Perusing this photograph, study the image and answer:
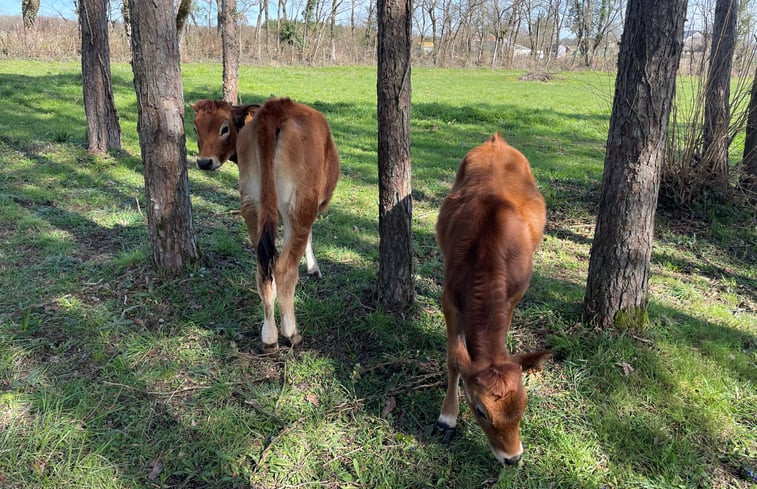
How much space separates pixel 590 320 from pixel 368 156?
23.5ft

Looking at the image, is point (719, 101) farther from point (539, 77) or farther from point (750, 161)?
point (539, 77)

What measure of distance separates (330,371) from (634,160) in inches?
112

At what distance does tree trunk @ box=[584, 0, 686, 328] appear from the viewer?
12.1 ft

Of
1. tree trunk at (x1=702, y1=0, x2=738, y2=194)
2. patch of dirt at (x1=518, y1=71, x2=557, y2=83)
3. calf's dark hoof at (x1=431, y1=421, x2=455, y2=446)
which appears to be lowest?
calf's dark hoof at (x1=431, y1=421, x2=455, y2=446)

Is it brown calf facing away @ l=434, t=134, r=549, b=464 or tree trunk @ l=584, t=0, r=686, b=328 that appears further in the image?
tree trunk @ l=584, t=0, r=686, b=328

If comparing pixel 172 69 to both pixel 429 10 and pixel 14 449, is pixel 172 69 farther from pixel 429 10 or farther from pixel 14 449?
pixel 429 10

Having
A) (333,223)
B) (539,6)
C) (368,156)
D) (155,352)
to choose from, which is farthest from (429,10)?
(155,352)

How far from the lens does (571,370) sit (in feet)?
12.2

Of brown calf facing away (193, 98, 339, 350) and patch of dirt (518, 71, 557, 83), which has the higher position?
patch of dirt (518, 71, 557, 83)

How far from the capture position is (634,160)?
3805mm

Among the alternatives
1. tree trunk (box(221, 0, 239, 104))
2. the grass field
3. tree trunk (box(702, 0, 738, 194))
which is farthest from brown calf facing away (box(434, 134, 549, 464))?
tree trunk (box(221, 0, 239, 104))

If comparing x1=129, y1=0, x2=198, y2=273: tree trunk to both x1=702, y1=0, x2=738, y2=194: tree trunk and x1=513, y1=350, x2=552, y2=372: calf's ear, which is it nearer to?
x1=513, y1=350, x2=552, y2=372: calf's ear

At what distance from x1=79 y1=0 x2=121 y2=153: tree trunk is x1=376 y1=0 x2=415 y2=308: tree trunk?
6.88 metres

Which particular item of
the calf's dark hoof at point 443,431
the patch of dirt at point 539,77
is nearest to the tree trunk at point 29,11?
the patch of dirt at point 539,77
